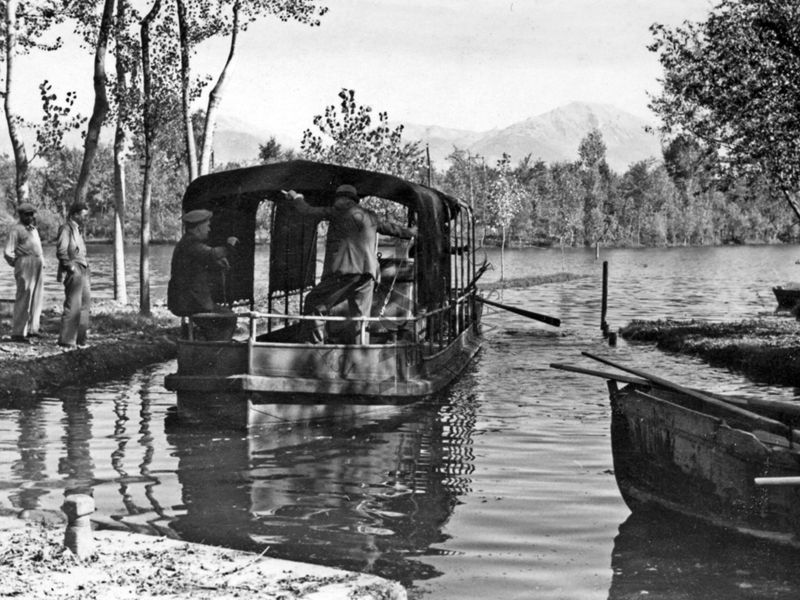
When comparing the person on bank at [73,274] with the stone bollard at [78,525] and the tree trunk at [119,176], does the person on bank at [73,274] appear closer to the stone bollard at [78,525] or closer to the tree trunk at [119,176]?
the tree trunk at [119,176]

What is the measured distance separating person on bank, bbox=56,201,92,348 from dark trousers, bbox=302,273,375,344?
499 centimetres

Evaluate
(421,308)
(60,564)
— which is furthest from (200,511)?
(421,308)

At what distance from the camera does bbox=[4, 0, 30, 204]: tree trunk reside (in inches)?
891

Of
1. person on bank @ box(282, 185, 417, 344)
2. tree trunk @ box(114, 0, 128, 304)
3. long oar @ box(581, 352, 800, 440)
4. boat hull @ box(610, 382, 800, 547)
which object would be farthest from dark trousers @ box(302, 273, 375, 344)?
tree trunk @ box(114, 0, 128, 304)

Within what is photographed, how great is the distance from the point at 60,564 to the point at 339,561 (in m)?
2.37

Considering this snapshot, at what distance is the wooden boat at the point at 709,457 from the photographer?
878cm

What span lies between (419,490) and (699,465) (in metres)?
3.19

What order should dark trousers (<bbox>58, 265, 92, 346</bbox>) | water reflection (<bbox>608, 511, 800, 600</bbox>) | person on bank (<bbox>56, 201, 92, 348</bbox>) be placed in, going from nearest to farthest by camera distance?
water reflection (<bbox>608, 511, 800, 600</bbox>) < person on bank (<bbox>56, 201, 92, 348</bbox>) < dark trousers (<bbox>58, 265, 92, 346</bbox>)

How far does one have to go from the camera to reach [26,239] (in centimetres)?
1864

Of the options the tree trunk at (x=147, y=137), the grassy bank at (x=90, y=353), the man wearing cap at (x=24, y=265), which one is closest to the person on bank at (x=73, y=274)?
the grassy bank at (x=90, y=353)

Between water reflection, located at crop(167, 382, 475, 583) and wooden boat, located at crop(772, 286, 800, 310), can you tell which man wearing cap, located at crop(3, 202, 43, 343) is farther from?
wooden boat, located at crop(772, 286, 800, 310)

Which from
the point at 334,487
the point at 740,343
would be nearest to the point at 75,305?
the point at 334,487

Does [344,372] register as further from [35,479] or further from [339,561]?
[339,561]

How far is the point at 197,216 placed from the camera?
46.8 feet
